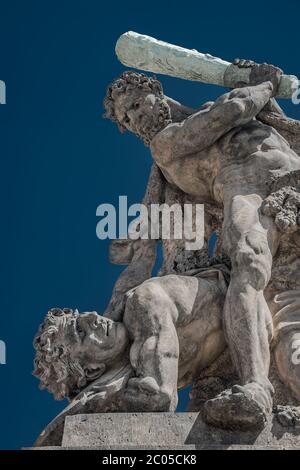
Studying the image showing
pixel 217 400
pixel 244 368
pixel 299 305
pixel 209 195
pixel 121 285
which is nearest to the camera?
pixel 217 400

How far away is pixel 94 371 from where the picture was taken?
8172mm

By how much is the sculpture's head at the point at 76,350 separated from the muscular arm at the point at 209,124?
2396mm

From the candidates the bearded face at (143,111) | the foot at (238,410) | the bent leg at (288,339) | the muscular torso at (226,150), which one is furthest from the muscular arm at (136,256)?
the foot at (238,410)

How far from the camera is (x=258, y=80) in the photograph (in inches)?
410

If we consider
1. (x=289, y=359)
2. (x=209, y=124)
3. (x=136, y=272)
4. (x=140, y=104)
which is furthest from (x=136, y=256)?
(x=289, y=359)

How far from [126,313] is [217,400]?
134cm

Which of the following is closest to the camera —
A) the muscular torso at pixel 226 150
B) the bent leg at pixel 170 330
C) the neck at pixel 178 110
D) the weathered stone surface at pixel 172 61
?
the bent leg at pixel 170 330

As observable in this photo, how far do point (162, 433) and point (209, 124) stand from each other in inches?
143

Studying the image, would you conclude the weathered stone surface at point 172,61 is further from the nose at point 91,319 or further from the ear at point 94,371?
the ear at point 94,371

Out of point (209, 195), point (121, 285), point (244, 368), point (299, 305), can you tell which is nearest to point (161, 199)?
point (209, 195)

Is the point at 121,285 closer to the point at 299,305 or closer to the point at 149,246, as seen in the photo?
the point at 149,246

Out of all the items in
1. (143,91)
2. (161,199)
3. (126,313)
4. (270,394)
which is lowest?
(270,394)

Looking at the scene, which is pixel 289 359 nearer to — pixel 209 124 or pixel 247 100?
pixel 209 124

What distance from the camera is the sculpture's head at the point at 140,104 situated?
10320mm
